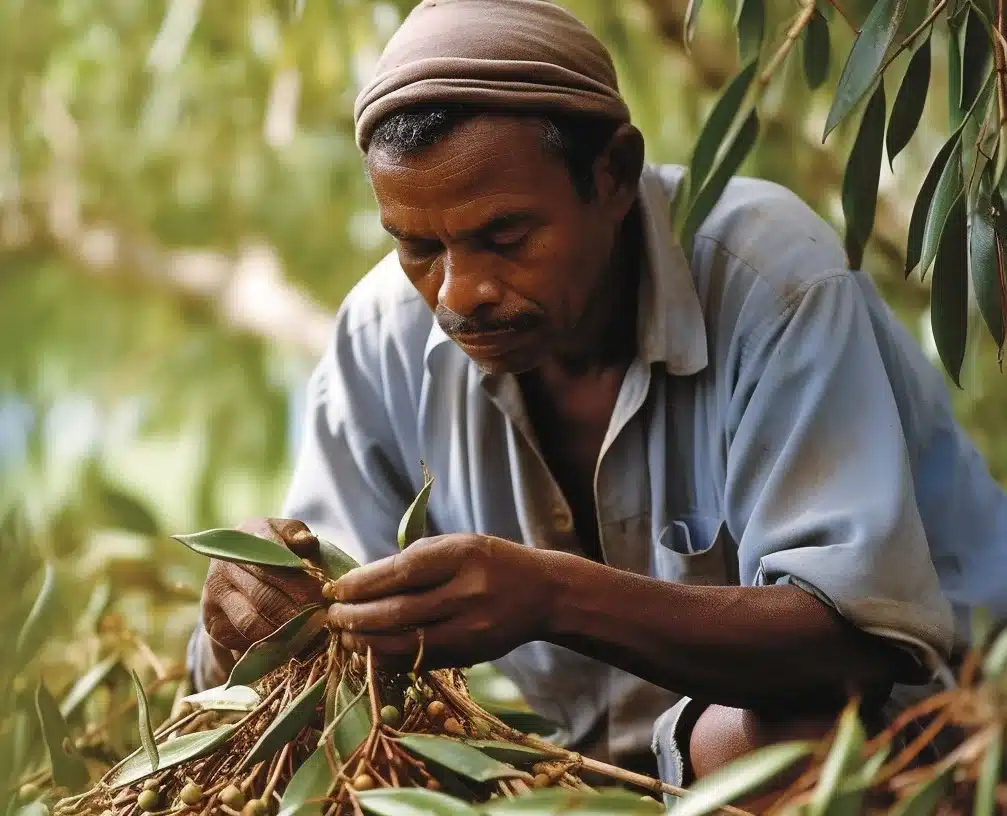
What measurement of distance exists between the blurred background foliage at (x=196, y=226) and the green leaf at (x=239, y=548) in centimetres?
82

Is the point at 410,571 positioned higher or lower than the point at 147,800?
higher

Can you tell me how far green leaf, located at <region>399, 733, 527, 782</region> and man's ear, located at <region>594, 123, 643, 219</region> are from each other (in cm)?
54

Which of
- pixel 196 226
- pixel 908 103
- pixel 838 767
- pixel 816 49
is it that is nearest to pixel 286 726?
pixel 838 767

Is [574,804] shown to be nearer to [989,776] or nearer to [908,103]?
[989,776]

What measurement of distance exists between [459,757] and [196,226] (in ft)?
8.87

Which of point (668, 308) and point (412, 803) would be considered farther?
point (668, 308)

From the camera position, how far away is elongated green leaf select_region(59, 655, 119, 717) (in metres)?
1.59

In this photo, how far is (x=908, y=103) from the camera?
50.4 inches

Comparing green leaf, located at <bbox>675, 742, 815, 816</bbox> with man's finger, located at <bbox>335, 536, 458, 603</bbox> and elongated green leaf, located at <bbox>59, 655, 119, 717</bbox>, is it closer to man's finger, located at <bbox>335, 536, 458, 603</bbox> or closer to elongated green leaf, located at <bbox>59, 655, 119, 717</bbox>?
man's finger, located at <bbox>335, 536, 458, 603</bbox>

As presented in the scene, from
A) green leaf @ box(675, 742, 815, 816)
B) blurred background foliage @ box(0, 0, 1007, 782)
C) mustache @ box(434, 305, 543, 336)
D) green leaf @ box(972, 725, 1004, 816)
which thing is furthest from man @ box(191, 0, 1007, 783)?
blurred background foliage @ box(0, 0, 1007, 782)

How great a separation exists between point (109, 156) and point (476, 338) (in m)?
2.51

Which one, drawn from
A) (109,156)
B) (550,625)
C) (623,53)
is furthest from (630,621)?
(109,156)

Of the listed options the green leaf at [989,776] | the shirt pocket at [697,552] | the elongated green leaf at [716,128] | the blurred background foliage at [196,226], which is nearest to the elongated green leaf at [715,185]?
the elongated green leaf at [716,128]

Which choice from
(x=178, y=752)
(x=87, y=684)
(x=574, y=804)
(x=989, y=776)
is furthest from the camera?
(x=87, y=684)
